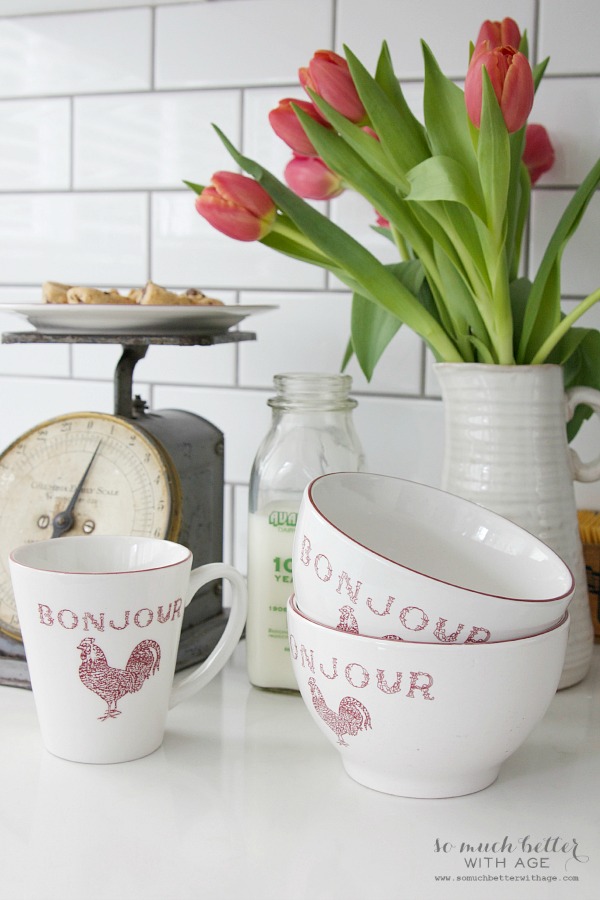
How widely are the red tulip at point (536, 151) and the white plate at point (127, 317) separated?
308 mm

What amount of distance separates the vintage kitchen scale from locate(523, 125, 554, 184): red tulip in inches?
12.9

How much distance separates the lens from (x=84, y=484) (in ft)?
2.63

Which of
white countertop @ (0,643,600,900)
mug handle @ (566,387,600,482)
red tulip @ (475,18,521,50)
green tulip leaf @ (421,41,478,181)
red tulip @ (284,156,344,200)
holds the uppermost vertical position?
red tulip @ (475,18,521,50)

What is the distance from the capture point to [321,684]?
1.98 feet

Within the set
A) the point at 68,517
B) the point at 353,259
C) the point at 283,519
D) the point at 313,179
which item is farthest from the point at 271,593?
the point at 313,179

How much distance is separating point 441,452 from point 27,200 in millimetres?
574

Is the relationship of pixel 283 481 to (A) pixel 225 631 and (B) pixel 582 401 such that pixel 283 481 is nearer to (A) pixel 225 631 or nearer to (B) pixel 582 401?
(A) pixel 225 631

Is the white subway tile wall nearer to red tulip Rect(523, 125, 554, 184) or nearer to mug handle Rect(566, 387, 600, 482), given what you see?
red tulip Rect(523, 125, 554, 184)

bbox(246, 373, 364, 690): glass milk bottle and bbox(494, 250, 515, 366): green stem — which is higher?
bbox(494, 250, 515, 366): green stem

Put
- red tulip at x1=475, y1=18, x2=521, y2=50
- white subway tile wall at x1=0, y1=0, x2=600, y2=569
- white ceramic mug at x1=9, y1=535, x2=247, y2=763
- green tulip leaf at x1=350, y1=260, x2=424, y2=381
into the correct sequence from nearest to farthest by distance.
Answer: white ceramic mug at x1=9, y1=535, x2=247, y2=763 < red tulip at x1=475, y1=18, x2=521, y2=50 < green tulip leaf at x1=350, y1=260, x2=424, y2=381 < white subway tile wall at x1=0, y1=0, x2=600, y2=569

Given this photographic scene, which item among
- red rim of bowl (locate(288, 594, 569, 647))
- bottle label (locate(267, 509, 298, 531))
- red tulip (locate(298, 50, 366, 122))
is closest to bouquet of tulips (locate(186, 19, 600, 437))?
red tulip (locate(298, 50, 366, 122))

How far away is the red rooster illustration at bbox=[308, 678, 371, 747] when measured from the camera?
59cm

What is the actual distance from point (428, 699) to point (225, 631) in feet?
0.67

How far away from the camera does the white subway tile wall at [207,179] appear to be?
97 centimetres
